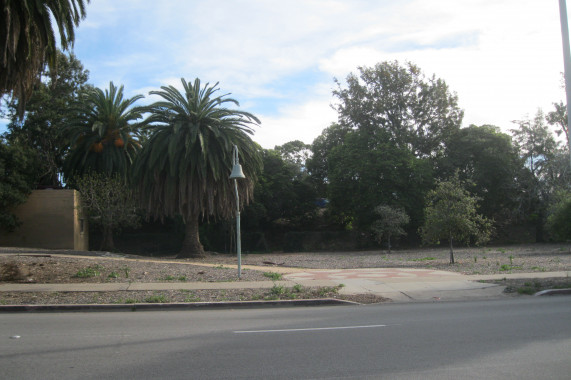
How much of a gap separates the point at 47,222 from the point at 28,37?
1904 centimetres

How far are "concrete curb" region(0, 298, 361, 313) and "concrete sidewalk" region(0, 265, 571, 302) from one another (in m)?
1.89

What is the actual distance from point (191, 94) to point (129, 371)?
932 inches

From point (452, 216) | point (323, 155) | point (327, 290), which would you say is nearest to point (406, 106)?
point (323, 155)

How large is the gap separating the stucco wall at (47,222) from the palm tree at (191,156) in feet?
22.4

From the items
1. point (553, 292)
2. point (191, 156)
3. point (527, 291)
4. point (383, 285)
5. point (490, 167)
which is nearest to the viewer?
point (553, 292)

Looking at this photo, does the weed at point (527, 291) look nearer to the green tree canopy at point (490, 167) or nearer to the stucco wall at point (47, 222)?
the stucco wall at point (47, 222)

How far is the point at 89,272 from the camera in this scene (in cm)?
1581

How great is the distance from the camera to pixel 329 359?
21.8ft

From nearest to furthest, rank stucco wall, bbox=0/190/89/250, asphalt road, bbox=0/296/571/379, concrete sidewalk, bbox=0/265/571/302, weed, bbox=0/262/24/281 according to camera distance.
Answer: asphalt road, bbox=0/296/571/379, concrete sidewalk, bbox=0/265/571/302, weed, bbox=0/262/24/281, stucco wall, bbox=0/190/89/250

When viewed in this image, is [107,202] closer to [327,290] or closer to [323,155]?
[327,290]

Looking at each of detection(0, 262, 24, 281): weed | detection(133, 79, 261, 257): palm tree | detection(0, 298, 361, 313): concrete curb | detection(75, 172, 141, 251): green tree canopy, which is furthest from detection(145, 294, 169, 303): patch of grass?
detection(75, 172, 141, 251): green tree canopy

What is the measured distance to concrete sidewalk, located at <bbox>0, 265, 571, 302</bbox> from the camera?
531 inches

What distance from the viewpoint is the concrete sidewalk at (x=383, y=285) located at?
531 inches

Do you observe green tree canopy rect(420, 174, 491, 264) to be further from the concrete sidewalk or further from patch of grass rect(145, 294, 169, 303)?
patch of grass rect(145, 294, 169, 303)
